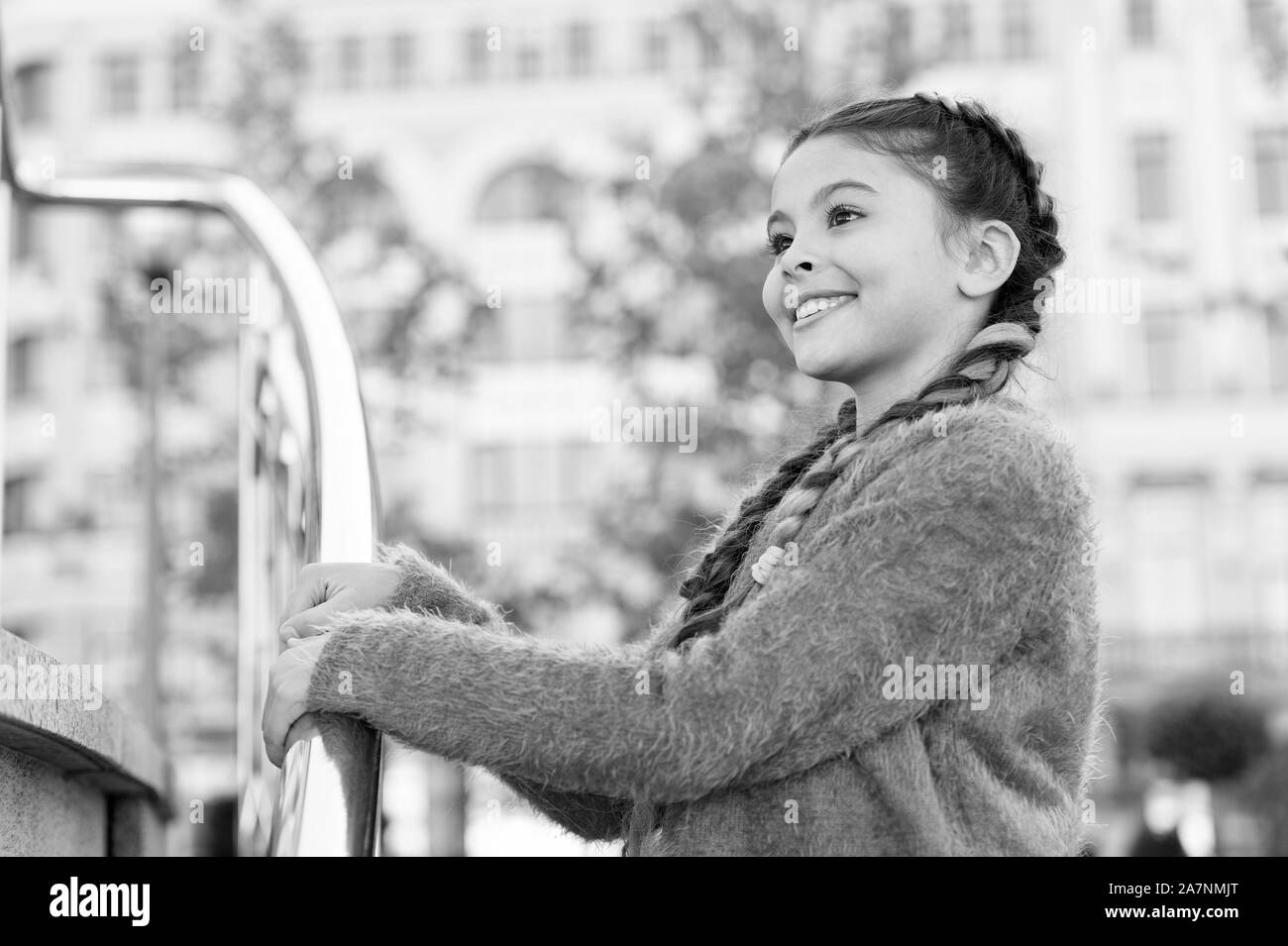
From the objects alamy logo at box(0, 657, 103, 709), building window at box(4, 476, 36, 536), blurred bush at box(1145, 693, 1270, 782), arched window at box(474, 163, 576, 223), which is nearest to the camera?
alamy logo at box(0, 657, 103, 709)

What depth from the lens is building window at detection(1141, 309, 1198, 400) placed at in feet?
83.3

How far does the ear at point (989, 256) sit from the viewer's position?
1.89 m

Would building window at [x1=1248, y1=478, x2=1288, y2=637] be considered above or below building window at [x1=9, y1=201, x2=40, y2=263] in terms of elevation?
below

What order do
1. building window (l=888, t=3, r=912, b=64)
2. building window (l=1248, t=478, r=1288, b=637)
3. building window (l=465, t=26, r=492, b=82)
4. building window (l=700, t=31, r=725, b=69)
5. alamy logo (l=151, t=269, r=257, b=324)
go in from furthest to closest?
building window (l=465, t=26, r=492, b=82), building window (l=1248, t=478, r=1288, b=637), building window (l=700, t=31, r=725, b=69), building window (l=888, t=3, r=912, b=64), alamy logo (l=151, t=269, r=257, b=324)

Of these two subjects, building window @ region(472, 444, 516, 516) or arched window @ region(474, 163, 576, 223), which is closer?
building window @ region(472, 444, 516, 516)

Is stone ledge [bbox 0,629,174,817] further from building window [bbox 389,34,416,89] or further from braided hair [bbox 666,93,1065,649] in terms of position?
building window [bbox 389,34,416,89]

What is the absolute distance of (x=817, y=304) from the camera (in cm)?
188

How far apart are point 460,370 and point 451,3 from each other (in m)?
17.2

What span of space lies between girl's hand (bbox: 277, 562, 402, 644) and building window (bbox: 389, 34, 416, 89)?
2668 centimetres

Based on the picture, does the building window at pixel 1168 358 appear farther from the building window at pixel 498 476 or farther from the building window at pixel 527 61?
the building window at pixel 527 61

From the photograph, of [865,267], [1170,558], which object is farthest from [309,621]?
[1170,558]

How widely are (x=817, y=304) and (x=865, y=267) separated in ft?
0.24

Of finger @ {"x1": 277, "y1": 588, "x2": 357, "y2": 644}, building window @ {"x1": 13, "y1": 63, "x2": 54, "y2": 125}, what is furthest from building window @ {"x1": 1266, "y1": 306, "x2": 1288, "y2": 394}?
finger @ {"x1": 277, "y1": 588, "x2": 357, "y2": 644}
